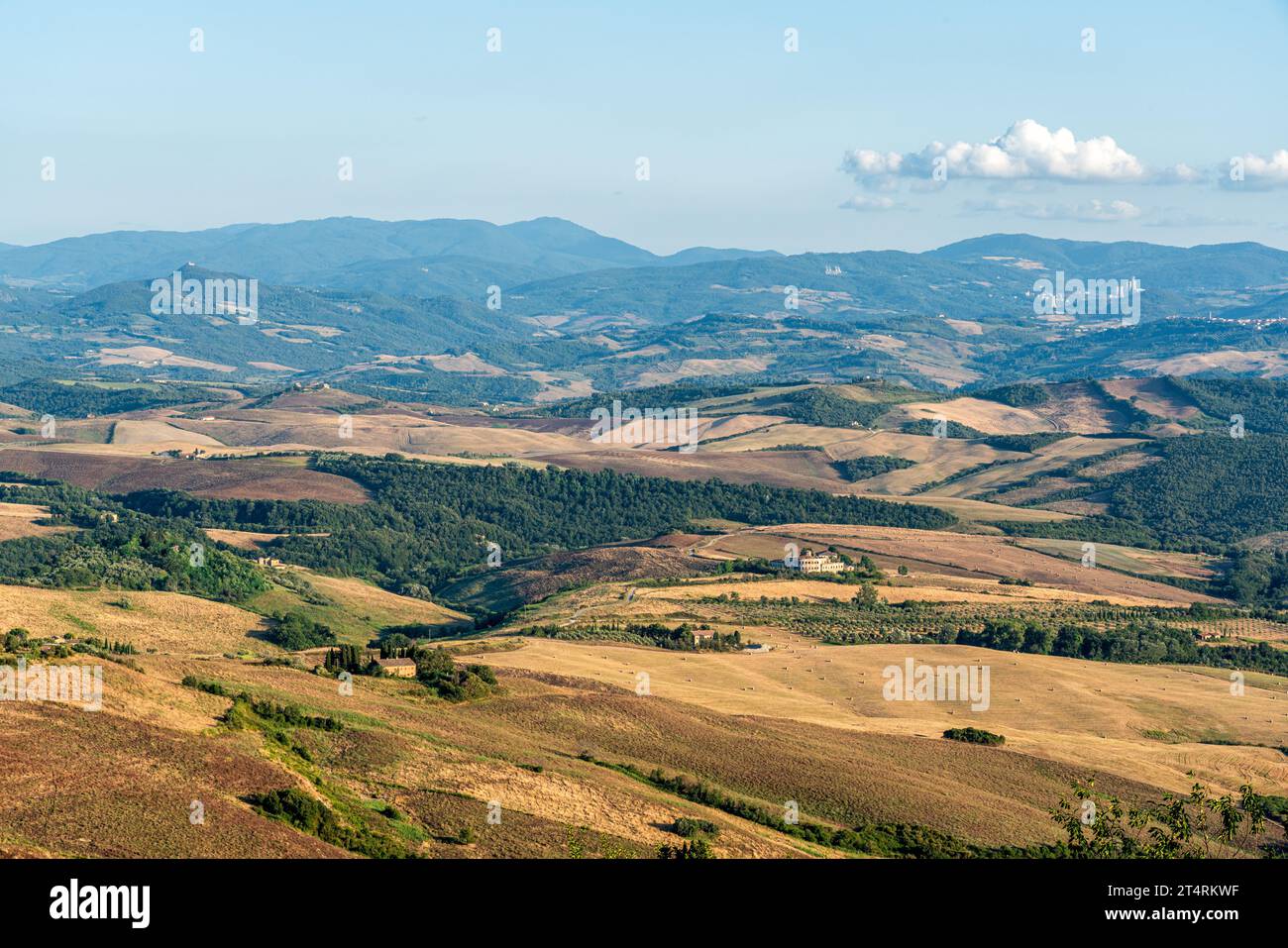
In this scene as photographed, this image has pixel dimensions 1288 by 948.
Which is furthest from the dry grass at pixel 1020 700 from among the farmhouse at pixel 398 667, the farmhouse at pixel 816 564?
the farmhouse at pixel 816 564

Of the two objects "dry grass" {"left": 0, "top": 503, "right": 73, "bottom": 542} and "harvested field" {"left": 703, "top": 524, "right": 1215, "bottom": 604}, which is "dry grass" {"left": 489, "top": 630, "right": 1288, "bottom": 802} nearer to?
"harvested field" {"left": 703, "top": 524, "right": 1215, "bottom": 604}

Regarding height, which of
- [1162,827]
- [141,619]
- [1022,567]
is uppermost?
[1162,827]

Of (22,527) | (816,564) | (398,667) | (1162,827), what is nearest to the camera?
(1162,827)

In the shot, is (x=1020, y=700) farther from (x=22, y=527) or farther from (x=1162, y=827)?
(x=22, y=527)

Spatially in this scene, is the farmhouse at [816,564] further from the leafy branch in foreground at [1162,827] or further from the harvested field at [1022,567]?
the leafy branch in foreground at [1162,827]

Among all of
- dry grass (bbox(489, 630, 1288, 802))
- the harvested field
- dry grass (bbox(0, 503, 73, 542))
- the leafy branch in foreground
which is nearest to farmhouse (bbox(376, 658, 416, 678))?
dry grass (bbox(489, 630, 1288, 802))

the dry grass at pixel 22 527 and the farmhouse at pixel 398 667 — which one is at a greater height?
the farmhouse at pixel 398 667

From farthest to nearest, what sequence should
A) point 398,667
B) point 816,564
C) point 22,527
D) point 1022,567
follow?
point 22,527 < point 1022,567 < point 816,564 < point 398,667

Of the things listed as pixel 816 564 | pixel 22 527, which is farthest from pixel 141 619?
pixel 816 564

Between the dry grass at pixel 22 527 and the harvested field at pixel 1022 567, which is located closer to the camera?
the harvested field at pixel 1022 567
